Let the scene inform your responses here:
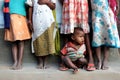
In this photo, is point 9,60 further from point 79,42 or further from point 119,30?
point 119,30

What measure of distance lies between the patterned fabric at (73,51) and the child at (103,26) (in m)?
0.18

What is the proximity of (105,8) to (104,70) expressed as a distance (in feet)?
2.90

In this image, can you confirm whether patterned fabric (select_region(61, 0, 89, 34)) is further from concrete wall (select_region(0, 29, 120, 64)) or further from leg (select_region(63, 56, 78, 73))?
concrete wall (select_region(0, 29, 120, 64))

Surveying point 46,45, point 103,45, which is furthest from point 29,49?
point 103,45

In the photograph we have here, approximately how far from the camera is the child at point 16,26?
4.73 m

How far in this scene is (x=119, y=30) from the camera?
5129mm

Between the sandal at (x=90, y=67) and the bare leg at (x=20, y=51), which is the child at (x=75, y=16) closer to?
the sandal at (x=90, y=67)

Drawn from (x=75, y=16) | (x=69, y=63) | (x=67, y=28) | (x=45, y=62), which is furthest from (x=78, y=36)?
(x=45, y=62)

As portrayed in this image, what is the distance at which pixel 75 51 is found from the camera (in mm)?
4719

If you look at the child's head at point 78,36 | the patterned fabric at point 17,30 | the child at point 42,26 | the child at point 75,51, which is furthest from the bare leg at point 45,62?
the child's head at point 78,36

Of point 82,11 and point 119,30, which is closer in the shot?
point 82,11

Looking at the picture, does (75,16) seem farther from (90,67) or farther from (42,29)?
(90,67)

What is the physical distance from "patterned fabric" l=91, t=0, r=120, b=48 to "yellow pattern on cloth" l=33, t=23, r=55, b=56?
0.61m

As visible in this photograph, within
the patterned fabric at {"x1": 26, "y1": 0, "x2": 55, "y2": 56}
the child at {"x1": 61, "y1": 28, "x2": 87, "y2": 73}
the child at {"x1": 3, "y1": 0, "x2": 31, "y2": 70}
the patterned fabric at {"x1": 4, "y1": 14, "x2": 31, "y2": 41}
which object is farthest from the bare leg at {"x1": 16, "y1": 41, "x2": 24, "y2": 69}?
the child at {"x1": 61, "y1": 28, "x2": 87, "y2": 73}
